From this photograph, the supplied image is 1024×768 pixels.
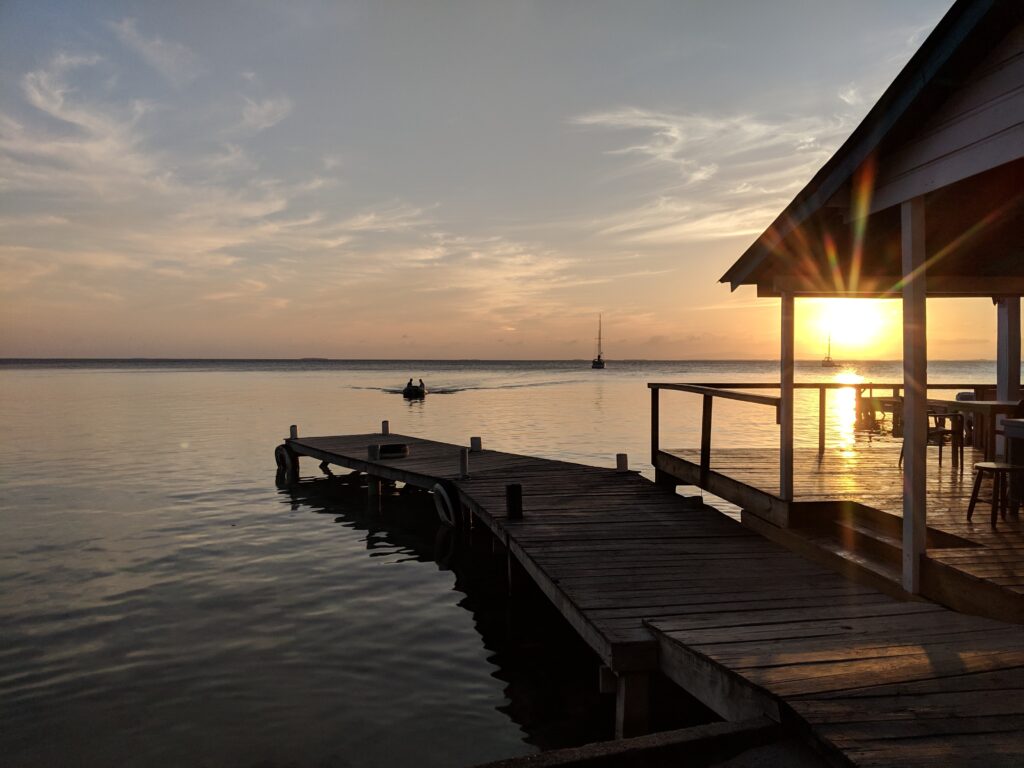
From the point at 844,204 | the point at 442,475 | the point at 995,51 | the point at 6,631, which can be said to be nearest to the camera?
the point at 995,51

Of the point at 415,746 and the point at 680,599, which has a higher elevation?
the point at 680,599

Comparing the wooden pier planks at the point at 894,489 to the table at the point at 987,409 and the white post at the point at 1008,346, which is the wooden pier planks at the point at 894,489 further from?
the white post at the point at 1008,346

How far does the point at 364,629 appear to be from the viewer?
29.9 feet

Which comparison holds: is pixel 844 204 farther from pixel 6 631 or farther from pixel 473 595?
pixel 6 631

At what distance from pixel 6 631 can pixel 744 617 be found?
8.63 metres

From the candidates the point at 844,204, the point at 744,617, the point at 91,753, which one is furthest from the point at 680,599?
the point at 91,753

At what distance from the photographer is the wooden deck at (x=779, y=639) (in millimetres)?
3652

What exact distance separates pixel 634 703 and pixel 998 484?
4071 millimetres

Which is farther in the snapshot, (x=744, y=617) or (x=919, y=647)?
(x=744, y=617)

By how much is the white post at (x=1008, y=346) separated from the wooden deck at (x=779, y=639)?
472 centimetres

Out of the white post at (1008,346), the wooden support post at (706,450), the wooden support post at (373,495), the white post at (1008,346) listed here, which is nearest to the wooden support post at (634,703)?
the wooden support post at (706,450)

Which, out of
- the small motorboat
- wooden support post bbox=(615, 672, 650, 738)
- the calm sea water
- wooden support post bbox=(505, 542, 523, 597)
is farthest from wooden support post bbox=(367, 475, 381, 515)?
the small motorboat

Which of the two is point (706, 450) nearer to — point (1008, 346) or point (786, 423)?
point (786, 423)

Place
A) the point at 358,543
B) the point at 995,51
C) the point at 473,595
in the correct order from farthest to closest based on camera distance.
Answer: the point at 358,543
the point at 473,595
the point at 995,51
